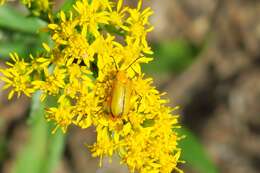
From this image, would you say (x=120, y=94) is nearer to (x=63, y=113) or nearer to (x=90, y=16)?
(x=63, y=113)

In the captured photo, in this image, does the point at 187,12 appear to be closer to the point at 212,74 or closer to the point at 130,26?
the point at 212,74

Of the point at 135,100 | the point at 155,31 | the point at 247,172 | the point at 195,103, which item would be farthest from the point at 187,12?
the point at 135,100

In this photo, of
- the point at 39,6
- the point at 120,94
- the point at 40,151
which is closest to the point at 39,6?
the point at 39,6

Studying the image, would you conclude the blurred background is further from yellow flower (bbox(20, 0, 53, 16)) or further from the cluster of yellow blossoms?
the cluster of yellow blossoms

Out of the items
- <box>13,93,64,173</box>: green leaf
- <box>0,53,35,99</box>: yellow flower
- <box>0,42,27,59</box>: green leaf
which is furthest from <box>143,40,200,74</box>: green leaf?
<box>0,53,35,99</box>: yellow flower

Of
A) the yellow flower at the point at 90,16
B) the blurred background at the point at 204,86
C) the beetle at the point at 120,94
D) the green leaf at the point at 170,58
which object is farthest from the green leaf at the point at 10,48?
the green leaf at the point at 170,58

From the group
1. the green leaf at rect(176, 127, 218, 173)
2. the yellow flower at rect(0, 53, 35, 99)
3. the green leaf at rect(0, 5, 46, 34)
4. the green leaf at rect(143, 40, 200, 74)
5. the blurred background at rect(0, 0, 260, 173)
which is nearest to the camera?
the yellow flower at rect(0, 53, 35, 99)
